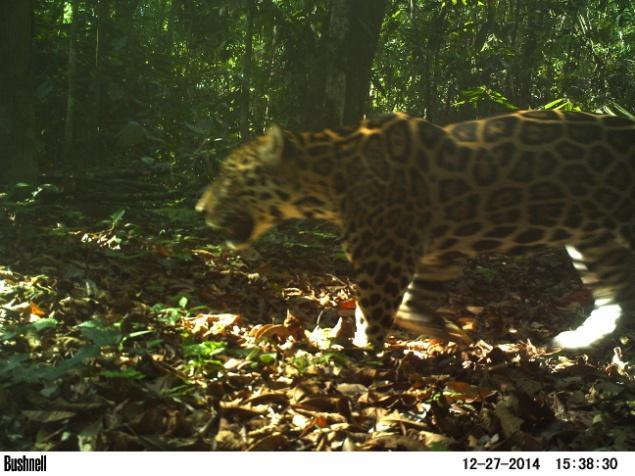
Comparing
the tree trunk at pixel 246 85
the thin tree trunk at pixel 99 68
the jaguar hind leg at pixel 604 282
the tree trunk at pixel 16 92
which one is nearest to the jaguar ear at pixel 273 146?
the jaguar hind leg at pixel 604 282

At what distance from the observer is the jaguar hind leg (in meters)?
5.40

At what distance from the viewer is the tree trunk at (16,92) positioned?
7.18 meters

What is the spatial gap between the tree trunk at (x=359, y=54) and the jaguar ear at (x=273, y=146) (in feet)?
10.0

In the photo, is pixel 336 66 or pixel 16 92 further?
pixel 336 66

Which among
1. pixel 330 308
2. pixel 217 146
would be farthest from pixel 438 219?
pixel 217 146

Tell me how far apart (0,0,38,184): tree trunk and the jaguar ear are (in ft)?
11.2

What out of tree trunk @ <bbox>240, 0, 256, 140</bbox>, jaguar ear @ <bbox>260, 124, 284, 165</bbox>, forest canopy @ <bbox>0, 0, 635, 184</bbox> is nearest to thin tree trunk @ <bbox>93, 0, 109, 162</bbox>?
forest canopy @ <bbox>0, 0, 635, 184</bbox>

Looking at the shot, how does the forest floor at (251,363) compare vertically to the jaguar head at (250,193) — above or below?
below

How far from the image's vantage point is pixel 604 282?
559 centimetres

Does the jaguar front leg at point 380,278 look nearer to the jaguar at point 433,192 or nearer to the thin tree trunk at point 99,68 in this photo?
the jaguar at point 433,192

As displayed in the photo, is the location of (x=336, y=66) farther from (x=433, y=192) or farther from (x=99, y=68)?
(x=99, y=68)

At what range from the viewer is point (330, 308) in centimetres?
588

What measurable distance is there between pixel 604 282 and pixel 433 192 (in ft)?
5.69

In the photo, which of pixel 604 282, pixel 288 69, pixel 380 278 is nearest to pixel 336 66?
pixel 288 69
